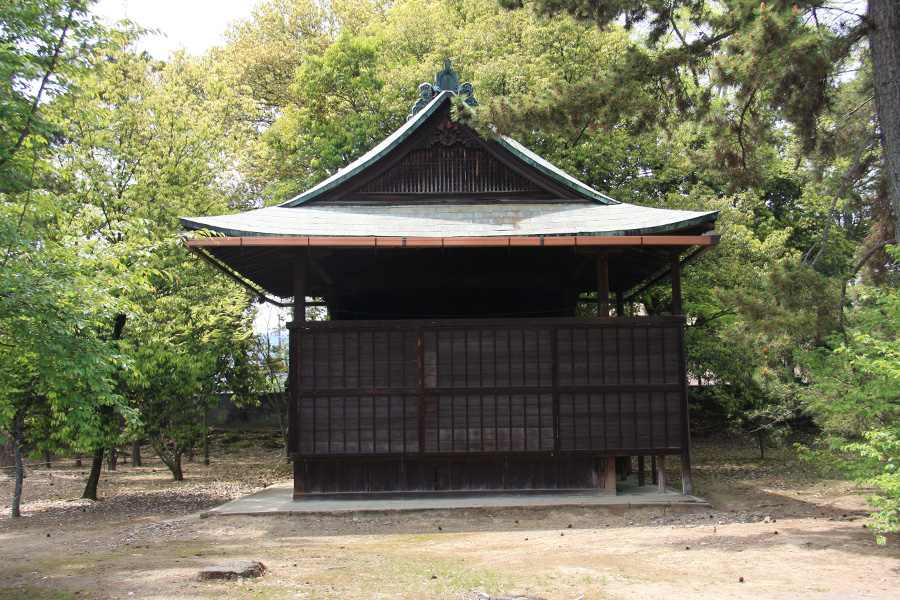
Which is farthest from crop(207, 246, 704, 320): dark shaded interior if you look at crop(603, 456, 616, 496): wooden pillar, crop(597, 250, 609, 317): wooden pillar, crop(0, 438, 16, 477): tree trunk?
crop(0, 438, 16, 477): tree trunk

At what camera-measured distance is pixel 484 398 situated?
34.5 feet

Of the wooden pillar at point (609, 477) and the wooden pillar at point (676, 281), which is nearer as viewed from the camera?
the wooden pillar at point (609, 477)

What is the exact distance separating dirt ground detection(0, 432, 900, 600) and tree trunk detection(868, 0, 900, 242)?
4.29m

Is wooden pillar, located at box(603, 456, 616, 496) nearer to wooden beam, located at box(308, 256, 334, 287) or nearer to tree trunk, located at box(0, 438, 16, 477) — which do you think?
wooden beam, located at box(308, 256, 334, 287)

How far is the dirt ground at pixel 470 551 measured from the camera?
601 cm

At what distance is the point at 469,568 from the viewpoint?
6.80 m

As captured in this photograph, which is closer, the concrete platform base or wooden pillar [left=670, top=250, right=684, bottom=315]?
the concrete platform base

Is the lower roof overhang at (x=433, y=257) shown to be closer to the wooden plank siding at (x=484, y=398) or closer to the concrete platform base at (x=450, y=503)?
the wooden plank siding at (x=484, y=398)

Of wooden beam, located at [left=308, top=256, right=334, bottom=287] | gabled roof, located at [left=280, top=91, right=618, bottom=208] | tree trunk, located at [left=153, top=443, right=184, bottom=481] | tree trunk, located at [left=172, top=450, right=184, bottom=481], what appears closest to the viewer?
wooden beam, located at [left=308, top=256, right=334, bottom=287]

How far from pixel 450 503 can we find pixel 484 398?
163 centimetres

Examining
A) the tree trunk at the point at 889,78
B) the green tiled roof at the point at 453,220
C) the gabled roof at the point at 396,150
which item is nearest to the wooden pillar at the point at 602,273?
the green tiled roof at the point at 453,220

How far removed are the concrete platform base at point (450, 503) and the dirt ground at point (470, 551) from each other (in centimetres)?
12

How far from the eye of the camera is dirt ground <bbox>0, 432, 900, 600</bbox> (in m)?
6.01

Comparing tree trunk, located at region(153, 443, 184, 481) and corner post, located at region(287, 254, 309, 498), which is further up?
corner post, located at region(287, 254, 309, 498)
